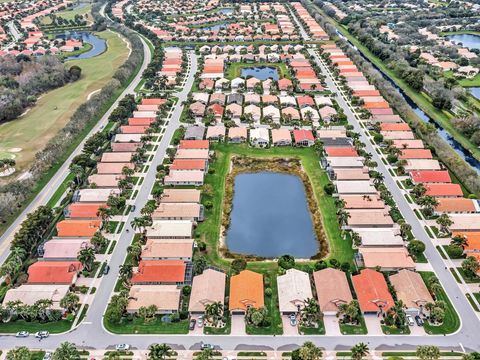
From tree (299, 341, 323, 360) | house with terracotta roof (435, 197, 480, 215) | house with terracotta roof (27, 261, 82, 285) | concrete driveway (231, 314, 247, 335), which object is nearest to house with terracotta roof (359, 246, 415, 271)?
house with terracotta roof (435, 197, 480, 215)

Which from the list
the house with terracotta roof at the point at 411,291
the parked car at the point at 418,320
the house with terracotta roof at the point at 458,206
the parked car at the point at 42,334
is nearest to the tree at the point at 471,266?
the house with terracotta roof at the point at 411,291

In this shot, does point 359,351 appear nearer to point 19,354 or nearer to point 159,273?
point 159,273

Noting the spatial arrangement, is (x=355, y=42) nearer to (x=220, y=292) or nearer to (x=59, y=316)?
(x=220, y=292)

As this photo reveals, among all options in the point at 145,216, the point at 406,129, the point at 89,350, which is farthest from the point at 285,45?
the point at 89,350

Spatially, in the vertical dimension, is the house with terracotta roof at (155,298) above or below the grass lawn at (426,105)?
above

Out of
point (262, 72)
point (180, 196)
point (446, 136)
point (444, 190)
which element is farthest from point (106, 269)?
point (262, 72)

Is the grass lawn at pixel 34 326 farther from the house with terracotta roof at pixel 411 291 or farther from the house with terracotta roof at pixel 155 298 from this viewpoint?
the house with terracotta roof at pixel 411 291

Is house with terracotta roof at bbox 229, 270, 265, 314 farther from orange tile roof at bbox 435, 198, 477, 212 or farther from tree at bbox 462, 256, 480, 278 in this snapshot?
orange tile roof at bbox 435, 198, 477, 212
